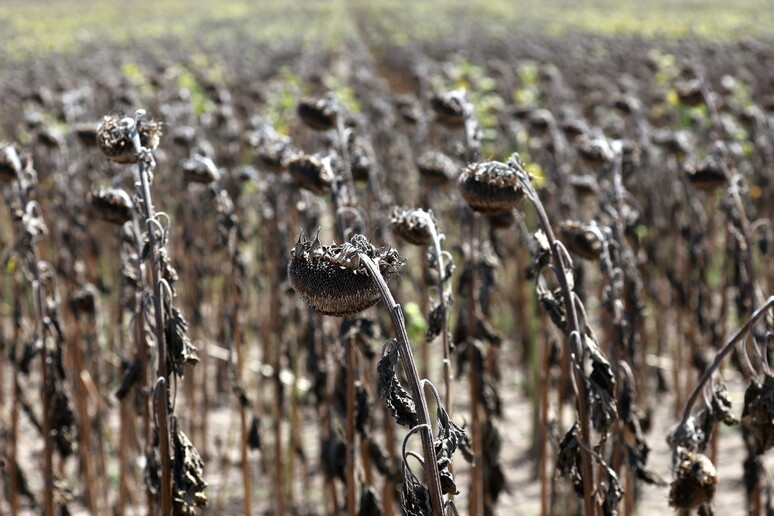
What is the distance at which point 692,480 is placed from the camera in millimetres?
2230

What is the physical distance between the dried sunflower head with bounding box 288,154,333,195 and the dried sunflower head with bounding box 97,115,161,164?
2.56ft

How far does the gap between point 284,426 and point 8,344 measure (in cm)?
182

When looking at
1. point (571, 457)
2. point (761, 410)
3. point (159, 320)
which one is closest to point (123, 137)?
point (159, 320)

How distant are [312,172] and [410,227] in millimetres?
631

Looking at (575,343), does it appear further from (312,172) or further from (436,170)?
(436,170)

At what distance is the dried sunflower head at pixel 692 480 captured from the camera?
2215 mm

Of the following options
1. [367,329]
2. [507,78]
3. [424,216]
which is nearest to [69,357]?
[367,329]

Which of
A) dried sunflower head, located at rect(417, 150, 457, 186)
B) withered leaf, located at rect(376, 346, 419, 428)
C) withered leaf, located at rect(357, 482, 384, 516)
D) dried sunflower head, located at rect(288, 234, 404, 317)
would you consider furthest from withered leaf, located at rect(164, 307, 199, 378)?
dried sunflower head, located at rect(417, 150, 457, 186)

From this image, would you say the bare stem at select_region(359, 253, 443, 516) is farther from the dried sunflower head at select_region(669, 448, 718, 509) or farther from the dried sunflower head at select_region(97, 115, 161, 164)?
the dried sunflower head at select_region(97, 115, 161, 164)

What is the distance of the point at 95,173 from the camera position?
6.23m

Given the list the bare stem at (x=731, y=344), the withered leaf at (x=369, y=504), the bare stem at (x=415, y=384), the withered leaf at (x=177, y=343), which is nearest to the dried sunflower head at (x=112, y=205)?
the withered leaf at (x=177, y=343)

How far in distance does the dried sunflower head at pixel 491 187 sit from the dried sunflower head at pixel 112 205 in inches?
45.3

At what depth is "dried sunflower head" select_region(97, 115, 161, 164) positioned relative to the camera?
2438mm

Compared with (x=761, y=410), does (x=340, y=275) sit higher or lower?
higher
